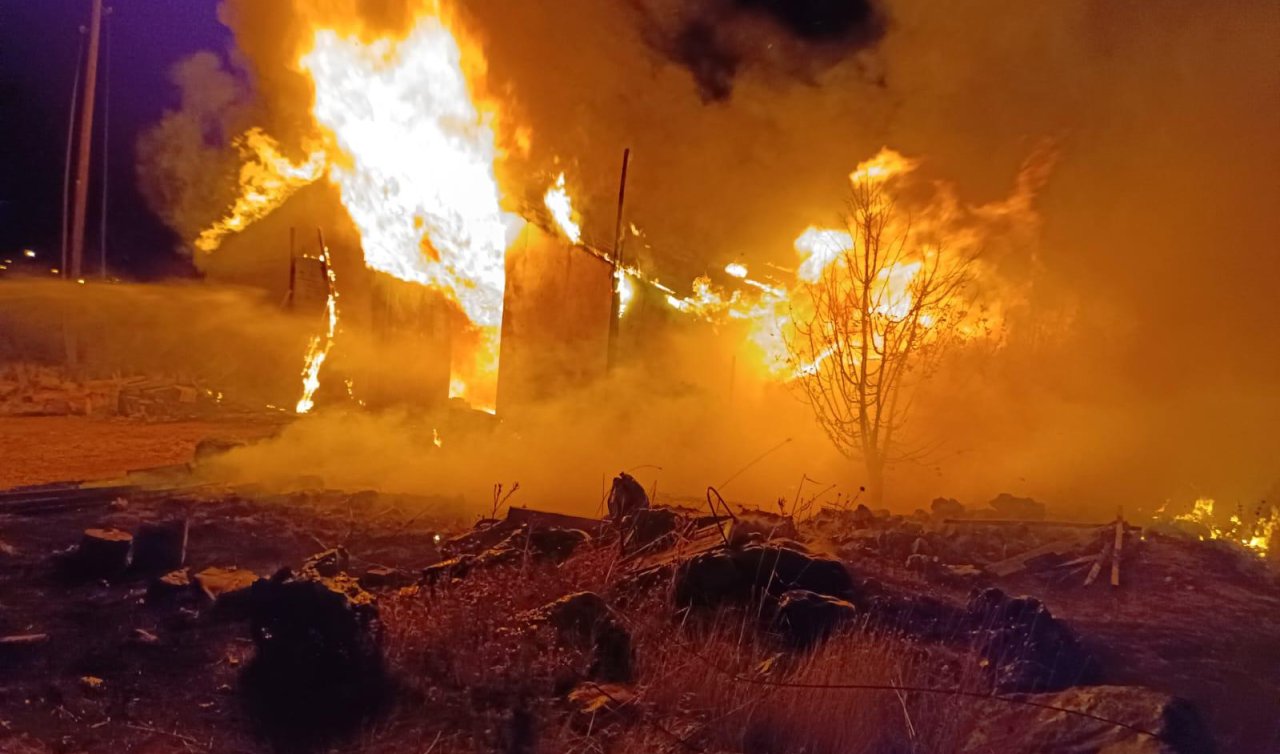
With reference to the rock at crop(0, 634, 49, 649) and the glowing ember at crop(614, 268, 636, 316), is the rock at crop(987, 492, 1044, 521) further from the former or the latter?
the rock at crop(0, 634, 49, 649)

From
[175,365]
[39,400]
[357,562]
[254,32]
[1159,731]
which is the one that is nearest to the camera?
[1159,731]

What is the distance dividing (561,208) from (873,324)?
7.34 metres

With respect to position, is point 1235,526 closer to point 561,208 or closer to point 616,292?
point 616,292

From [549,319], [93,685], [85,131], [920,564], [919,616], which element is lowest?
[93,685]

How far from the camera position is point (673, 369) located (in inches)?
685

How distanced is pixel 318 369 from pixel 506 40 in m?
8.30

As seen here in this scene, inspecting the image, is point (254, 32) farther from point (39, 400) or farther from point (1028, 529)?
point (1028, 529)

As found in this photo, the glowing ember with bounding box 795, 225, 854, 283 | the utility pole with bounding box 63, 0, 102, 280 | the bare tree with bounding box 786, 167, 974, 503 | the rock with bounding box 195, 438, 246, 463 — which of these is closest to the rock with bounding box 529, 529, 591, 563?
the bare tree with bounding box 786, 167, 974, 503

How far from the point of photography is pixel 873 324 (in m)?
10.8

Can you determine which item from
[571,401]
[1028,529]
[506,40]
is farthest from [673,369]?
[1028,529]

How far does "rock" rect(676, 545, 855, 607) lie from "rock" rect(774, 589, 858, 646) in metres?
0.21

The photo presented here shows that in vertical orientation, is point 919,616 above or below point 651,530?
below

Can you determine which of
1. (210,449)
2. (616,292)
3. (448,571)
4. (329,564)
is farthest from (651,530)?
(616,292)

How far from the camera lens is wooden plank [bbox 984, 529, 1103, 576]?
25.6 feet
